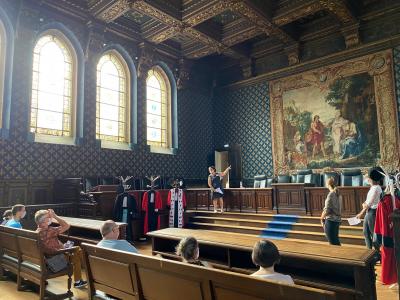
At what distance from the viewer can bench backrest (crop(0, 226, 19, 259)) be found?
4.52 meters

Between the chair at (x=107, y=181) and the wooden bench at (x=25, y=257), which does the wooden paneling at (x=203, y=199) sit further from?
the wooden bench at (x=25, y=257)

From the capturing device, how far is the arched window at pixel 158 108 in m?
12.8

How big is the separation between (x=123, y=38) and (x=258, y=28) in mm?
5077

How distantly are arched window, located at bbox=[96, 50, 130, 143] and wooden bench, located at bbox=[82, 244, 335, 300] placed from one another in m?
8.39

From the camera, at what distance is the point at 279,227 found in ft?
28.0

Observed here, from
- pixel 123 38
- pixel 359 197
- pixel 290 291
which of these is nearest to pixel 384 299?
pixel 290 291

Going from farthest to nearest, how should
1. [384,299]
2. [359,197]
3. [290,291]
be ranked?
[359,197] < [384,299] < [290,291]

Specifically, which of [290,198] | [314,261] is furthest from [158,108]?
[314,261]

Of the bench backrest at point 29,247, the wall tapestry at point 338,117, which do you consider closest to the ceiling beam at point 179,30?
the wall tapestry at point 338,117

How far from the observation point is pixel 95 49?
10.8 metres

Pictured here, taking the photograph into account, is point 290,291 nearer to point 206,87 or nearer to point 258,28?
point 258,28

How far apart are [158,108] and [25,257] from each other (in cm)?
944

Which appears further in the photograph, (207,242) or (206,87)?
(206,87)

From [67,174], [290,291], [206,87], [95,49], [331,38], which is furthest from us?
[206,87]
